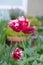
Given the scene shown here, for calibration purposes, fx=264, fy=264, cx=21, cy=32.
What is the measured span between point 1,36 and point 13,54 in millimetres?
832

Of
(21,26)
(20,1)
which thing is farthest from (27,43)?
(20,1)

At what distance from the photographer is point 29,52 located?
1.16 meters

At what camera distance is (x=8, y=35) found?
2.36 metres

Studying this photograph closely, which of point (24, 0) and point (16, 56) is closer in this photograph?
point (16, 56)

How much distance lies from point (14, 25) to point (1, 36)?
1.89ft

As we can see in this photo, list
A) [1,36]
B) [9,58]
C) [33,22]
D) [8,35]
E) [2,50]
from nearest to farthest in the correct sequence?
[9,58] → [2,50] → [1,36] → [8,35] → [33,22]

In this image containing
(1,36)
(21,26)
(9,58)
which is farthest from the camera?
(1,36)

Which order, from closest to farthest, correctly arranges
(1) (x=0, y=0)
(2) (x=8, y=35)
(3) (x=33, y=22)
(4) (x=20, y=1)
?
(2) (x=8, y=35) < (3) (x=33, y=22) < (1) (x=0, y=0) < (4) (x=20, y=1)

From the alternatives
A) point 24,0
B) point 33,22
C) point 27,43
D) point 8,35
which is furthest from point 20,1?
point 27,43

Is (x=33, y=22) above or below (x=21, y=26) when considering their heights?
below

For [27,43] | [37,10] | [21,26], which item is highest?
[21,26]

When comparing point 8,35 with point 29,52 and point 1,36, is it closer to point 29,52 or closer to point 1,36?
point 1,36

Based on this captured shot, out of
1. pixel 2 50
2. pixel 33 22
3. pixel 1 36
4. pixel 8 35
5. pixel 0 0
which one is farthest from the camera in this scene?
pixel 0 0

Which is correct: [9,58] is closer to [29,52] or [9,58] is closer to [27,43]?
[29,52]
